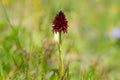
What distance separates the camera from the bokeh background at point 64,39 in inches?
103

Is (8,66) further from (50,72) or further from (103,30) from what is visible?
(103,30)

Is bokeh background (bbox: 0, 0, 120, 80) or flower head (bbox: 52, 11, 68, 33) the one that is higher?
flower head (bbox: 52, 11, 68, 33)

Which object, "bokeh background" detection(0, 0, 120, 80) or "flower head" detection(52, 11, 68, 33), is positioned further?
"bokeh background" detection(0, 0, 120, 80)

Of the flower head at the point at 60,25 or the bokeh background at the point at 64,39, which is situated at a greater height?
the flower head at the point at 60,25

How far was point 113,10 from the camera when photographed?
6.80 m

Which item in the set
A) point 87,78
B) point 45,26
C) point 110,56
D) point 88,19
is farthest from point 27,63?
point 88,19

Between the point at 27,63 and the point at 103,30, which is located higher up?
the point at 27,63

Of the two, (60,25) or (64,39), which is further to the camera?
(64,39)

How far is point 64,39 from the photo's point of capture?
3916 millimetres

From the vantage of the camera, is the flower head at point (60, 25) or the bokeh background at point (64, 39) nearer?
the flower head at point (60, 25)

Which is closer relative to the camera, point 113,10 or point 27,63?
point 27,63

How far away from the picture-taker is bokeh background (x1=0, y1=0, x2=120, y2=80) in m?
2.61

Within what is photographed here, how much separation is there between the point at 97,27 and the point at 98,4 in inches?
18.1

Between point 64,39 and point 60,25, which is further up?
point 60,25
